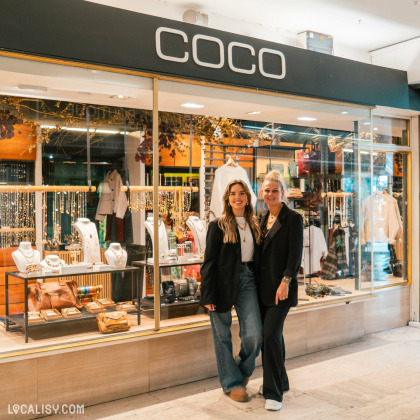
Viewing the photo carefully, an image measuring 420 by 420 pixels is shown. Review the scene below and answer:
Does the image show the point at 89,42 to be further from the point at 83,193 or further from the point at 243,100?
the point at 243,100

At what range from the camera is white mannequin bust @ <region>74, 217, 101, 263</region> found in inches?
154

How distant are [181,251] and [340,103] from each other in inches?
89.1

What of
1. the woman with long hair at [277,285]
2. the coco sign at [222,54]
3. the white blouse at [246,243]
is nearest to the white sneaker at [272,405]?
the woman with long hair at [277,285]

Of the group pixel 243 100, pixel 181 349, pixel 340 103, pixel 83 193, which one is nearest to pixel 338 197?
pixel 340 103

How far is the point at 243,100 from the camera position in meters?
4.41

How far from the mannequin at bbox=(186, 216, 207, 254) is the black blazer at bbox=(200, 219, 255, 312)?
91 cm

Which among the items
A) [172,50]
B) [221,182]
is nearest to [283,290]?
[221,182]

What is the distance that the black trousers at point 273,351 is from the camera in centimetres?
349

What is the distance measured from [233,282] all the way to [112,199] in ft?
3.97

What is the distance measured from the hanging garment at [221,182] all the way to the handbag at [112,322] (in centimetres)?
125

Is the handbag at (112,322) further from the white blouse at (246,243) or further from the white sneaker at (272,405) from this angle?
the white sneaker at (272,405)

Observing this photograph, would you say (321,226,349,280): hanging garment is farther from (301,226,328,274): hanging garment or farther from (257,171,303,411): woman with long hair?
(257,171,303,411): woman with long hair

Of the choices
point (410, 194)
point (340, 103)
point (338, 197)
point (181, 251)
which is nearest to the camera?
point (181, 251)
